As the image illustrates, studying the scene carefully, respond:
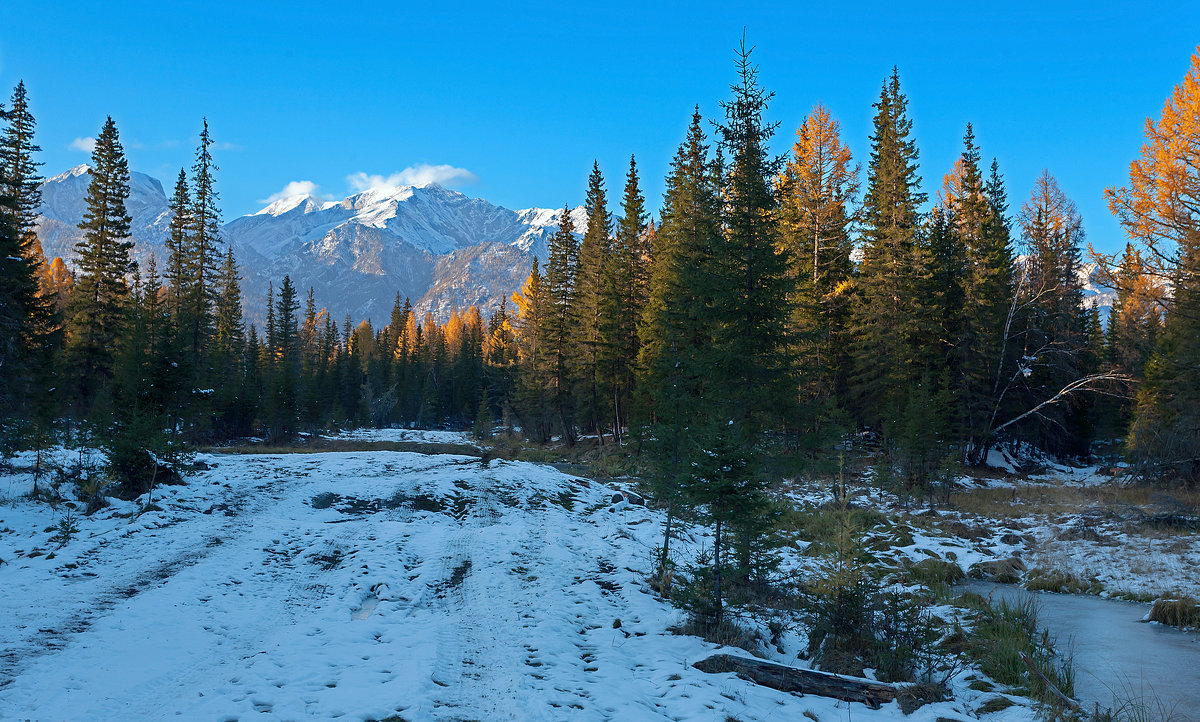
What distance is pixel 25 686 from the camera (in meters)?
5.55

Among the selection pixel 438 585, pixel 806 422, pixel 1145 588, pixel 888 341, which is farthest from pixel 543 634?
pixel 888 341

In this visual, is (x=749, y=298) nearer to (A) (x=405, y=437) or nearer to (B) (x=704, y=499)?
(B) (x=704, y=499)

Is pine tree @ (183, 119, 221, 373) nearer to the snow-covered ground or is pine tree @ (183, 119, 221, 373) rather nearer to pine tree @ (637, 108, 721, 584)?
the snow-covered ground

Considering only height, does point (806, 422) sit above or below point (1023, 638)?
above

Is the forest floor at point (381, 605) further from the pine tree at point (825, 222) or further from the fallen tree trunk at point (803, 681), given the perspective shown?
the pine tree at point (825, 222)

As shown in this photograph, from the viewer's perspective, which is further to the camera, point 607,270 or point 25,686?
point 607,270

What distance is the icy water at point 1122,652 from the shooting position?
706 cm

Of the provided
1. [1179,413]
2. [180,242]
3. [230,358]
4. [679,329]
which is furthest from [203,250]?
[1179,413]

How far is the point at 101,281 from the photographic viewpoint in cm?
3275

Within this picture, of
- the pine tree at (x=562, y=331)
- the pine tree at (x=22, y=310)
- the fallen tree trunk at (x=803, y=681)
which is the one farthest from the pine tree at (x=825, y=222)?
the pine tree at (x=22, y=310)

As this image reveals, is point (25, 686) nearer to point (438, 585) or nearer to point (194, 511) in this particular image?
point (438, 585)

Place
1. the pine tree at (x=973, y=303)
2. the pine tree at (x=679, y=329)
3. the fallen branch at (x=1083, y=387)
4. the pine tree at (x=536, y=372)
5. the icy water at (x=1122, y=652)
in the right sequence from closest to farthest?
the icy water at (x=1122, y=652) → the pine tree at (x=679, y=329) → the fallen branch at (x=1083, y=387) → the pine tree at (x=973, y=303) → the pine tree at (x=536, y=372)

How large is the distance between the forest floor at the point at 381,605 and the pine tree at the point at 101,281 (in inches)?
802

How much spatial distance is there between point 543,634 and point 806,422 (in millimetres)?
9284
